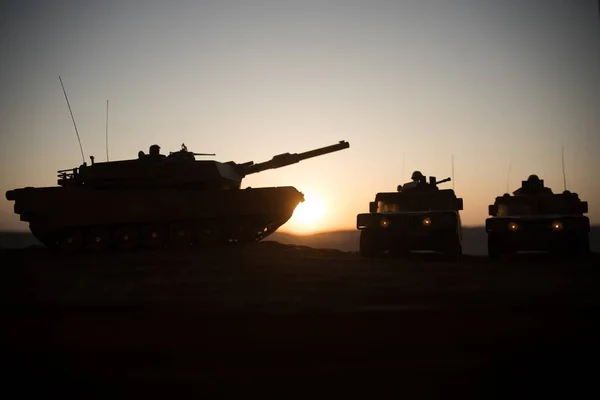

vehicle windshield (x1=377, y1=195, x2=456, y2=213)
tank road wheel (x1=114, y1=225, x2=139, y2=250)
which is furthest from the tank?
vehicle windshield (x1=377, y1=195, x2=456, y2=213)

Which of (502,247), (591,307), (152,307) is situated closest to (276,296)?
(152,307)

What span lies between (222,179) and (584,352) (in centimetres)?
1422

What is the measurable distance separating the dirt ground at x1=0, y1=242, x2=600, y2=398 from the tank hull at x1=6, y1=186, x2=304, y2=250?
9231 millimetres

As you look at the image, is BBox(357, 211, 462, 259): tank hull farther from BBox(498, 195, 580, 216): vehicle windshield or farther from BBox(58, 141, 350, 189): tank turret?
BBox(58, 141, 350, 189): tank turret

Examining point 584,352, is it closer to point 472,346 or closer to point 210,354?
point 472,346

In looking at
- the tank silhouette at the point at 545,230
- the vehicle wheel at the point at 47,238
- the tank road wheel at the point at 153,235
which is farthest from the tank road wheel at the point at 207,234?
the tank silhouette at the point at 545,230

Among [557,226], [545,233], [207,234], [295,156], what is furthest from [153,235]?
[557,226]

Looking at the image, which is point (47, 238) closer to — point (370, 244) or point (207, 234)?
point (207, 234)

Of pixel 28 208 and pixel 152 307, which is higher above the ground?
pixel 28 208

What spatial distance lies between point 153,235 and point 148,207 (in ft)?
2.89

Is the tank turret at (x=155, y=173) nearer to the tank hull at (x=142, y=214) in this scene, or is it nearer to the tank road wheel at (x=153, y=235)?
the tank hull at (x=142, y=214)

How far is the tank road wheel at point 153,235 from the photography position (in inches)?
633

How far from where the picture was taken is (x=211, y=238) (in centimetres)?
1620

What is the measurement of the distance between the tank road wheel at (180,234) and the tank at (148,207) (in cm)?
3
